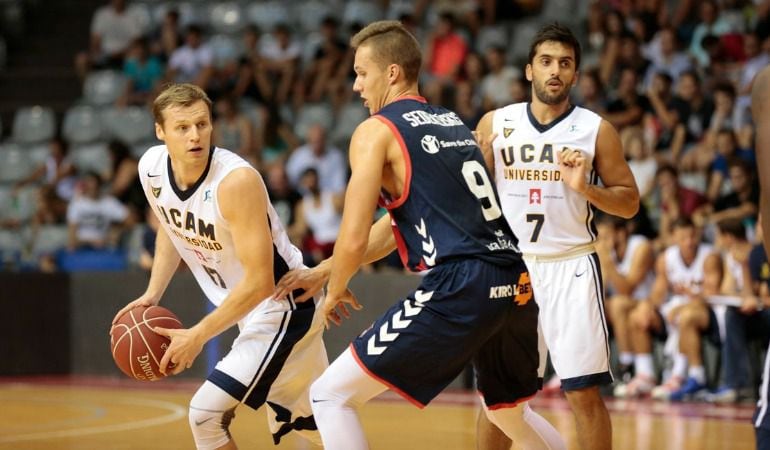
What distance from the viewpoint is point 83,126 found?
15938mm

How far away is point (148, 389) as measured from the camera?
38.6 ft

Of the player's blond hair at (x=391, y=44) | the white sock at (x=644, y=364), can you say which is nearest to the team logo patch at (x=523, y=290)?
the player's blond hair at (x=391, y=44)

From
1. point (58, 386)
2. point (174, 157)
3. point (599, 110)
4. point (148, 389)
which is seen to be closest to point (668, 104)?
point (599, 110)

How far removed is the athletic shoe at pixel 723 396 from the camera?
398 inches

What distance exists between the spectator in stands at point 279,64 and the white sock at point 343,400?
10.7m

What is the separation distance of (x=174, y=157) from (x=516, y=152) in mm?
1733

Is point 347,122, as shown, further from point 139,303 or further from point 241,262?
point 241,262

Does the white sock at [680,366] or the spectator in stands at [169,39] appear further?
the spectator in stands at [169,39]

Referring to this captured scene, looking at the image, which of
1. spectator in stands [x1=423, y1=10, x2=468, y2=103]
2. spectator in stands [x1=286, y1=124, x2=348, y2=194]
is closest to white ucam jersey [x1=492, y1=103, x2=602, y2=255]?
spectator in stands [x1=286, y1=124, x2=348, y2=194]

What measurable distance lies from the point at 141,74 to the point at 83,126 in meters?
0.99

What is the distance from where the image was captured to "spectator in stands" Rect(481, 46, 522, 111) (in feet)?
43.5

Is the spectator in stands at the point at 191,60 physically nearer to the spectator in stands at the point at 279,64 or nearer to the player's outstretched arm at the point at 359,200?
the spectator in stands at the point at 279,64

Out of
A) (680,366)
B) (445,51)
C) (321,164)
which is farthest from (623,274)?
(445,51)

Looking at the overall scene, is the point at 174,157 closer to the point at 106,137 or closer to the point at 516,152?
the point at 516,152
